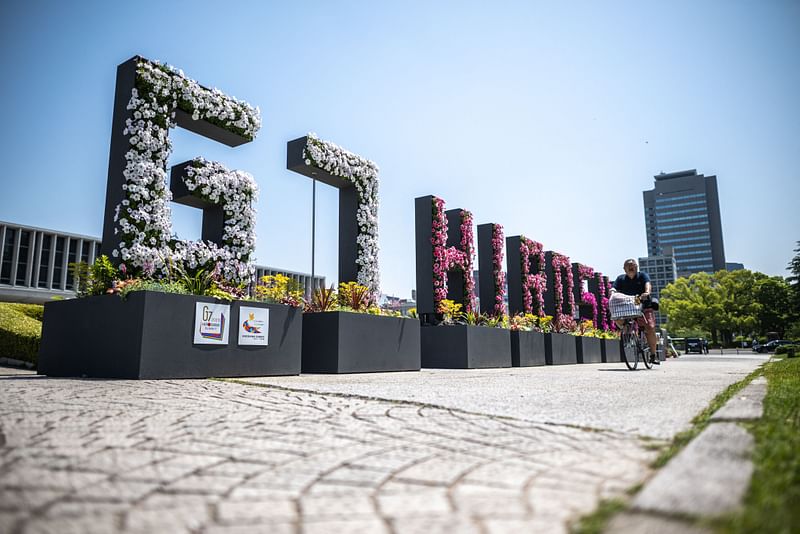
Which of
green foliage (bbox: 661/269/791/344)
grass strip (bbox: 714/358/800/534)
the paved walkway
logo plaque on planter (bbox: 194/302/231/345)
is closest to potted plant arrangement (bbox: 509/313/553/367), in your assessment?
logo plaque on planter (bbox: 194/302/231/345)

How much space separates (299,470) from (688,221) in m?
186

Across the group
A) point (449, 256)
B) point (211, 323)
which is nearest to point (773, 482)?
point (211, 323)

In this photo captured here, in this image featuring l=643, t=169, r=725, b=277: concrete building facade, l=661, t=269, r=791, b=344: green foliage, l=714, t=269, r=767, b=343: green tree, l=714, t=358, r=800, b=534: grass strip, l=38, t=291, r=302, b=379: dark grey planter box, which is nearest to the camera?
l=714, t=358, r=800, b=534: grass strip

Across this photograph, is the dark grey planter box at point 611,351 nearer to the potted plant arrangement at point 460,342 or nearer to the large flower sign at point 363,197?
the potted plant arrangement at point 460,342

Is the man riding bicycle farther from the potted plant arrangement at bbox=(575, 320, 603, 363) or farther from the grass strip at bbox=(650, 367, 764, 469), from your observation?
the potted plant arrangement at bbox=(575, 320, 603, 363)

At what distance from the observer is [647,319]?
31.2 feet

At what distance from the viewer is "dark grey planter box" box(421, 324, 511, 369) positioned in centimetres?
1135

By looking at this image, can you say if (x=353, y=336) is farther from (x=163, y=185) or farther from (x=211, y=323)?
(x=163, y=185)

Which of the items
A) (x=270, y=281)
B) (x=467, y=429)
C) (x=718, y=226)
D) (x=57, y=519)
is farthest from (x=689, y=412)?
(x=718, y=226)

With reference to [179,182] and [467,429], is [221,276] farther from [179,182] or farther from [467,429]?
[467,429]

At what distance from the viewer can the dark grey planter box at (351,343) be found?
321 inches

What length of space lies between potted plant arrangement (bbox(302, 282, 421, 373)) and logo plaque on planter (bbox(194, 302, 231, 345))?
193 cm

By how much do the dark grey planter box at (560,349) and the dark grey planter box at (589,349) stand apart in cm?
31

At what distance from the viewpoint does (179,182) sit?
27.6 ft
